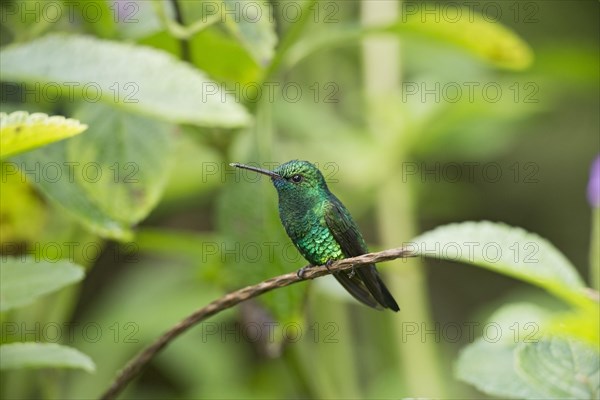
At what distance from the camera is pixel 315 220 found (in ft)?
4.60

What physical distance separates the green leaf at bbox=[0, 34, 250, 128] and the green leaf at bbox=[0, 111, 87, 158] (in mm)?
216

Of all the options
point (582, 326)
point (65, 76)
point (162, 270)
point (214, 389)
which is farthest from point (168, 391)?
point (582, 326)

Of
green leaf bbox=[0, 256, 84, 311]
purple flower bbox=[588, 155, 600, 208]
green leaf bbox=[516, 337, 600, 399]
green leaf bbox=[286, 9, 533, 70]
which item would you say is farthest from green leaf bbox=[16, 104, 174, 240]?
purple flower bbox=[588, 155, 600, 208]

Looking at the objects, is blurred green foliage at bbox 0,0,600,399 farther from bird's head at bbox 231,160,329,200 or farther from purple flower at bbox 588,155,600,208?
purple flower at bbox 588,155,600,208

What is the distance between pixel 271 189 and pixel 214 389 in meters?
0.99

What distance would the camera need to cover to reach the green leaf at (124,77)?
1.37 meters

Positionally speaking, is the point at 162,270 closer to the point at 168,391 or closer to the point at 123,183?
the point at 168,391

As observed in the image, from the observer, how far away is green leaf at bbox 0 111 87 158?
1.12m

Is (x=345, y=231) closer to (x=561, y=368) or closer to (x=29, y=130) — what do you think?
(x=561, y=368)

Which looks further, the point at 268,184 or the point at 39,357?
the point at 268,184

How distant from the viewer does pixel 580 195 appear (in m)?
4.09

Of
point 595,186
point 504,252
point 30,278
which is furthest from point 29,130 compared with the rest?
point 595,186

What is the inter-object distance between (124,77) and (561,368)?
81cm

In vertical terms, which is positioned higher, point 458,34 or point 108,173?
point 458,34
